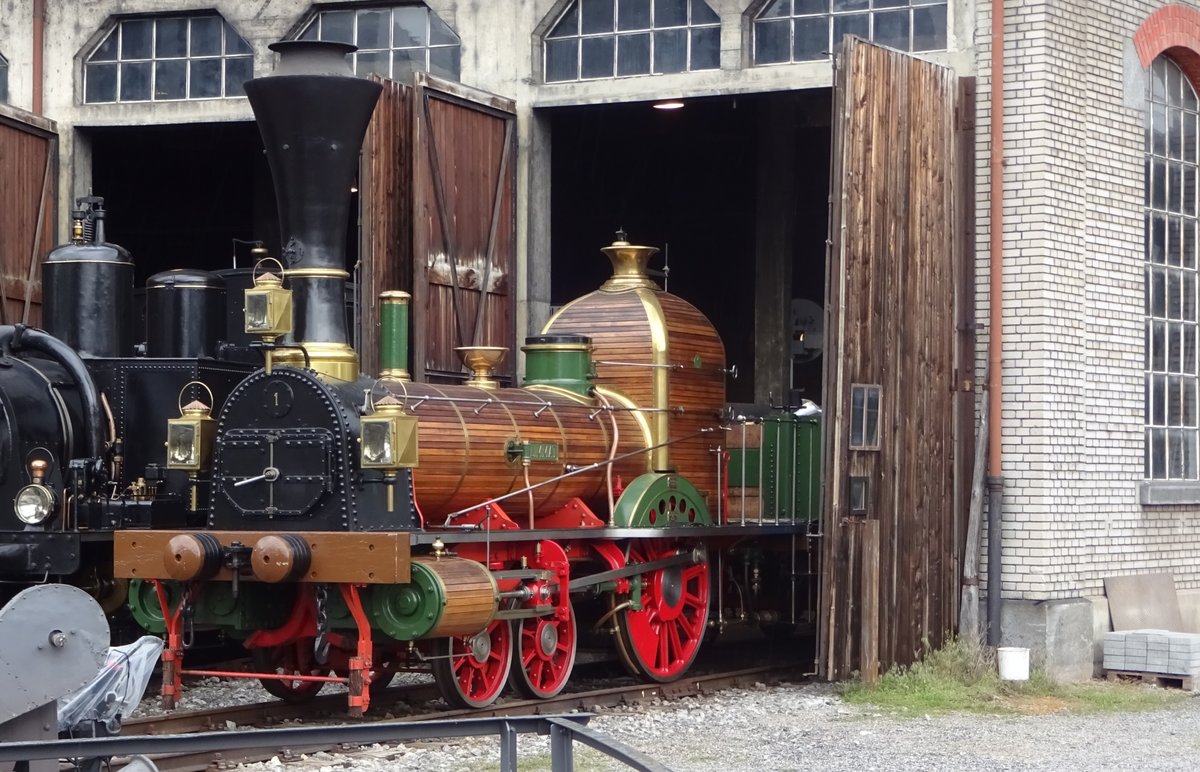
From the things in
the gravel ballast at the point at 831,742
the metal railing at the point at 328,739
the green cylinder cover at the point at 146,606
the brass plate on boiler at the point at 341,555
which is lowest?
the gravel ballast at the point at 831,742

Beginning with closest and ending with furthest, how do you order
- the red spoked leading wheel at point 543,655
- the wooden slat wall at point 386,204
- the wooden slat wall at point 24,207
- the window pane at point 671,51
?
the red spoked leading wheel at point 543,655, the wooden slat wall at point 386,204, the window pane at point 671,51, the wooden slat wall at point 24,207

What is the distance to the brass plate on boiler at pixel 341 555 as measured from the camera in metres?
10.1

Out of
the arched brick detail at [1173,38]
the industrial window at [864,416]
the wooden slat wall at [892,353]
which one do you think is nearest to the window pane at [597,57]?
the wooden slat wall at [892,353]

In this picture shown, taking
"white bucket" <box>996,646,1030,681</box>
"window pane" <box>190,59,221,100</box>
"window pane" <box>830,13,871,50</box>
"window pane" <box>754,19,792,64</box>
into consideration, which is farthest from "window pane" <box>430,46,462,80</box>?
"white bucket" <box>996,646,1030,681</box>

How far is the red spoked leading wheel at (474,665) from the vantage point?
11.0m

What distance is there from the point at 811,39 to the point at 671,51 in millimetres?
1234

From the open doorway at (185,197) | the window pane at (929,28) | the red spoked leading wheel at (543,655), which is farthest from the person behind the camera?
the open doorway at (185,197)

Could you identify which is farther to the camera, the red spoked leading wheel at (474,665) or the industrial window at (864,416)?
the industrial window at (864,416)

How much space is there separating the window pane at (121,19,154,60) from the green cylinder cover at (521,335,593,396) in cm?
592

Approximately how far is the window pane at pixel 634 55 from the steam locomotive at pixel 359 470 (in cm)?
225

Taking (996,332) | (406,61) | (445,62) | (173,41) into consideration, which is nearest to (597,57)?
(445,62)

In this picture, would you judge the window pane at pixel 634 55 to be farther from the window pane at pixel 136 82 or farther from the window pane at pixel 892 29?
the window pane at pixel 136 82

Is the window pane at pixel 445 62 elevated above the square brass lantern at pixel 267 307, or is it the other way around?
the window pane at pixel 445 62

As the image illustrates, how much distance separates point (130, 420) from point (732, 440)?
4387 millimetres
